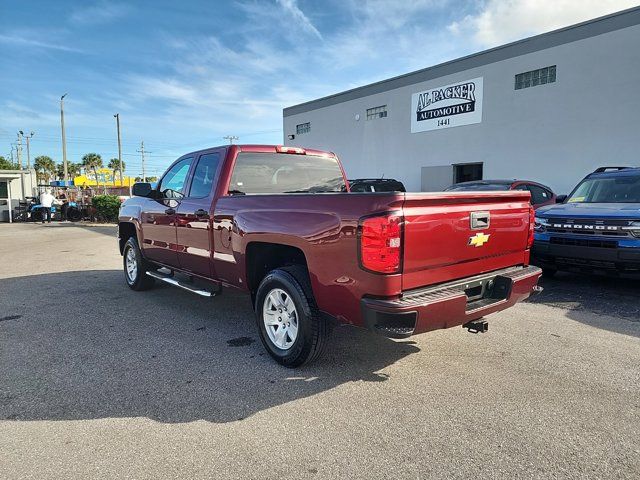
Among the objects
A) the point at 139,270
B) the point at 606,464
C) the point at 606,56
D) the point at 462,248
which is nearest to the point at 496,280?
the point at 462,248

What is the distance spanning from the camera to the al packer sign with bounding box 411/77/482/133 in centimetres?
1816

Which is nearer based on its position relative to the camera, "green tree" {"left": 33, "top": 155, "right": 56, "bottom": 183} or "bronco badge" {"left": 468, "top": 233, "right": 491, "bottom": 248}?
"bronco badge" {"left": 468, "top": 233, "right": 491, "bottom": 248}

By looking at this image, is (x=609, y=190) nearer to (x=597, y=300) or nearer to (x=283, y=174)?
(x=597, y=300)

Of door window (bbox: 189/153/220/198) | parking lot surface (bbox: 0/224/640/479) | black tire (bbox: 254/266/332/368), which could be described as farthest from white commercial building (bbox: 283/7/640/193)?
black tire (bbox: 254/266/332/368)

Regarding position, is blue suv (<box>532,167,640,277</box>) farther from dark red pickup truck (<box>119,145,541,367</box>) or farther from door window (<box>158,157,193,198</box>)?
door window (<box>158,157,193,198</box>)

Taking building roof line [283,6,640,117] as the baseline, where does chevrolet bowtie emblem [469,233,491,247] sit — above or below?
below

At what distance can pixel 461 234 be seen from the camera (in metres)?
3.40

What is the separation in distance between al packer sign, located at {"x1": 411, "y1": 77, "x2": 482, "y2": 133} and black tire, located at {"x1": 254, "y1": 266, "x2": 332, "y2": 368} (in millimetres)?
16541

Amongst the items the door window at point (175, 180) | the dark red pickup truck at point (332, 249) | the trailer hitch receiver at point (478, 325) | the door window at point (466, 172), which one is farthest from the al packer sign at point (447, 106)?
the trailer hitch receiver at point (478, 325)

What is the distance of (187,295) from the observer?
258 inches

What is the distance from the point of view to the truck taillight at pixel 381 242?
295 cm

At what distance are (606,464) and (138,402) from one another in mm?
2968

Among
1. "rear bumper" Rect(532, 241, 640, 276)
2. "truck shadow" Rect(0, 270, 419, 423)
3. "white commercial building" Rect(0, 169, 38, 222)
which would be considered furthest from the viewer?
"white commercial building" Rect(0, 169, 38, 222)

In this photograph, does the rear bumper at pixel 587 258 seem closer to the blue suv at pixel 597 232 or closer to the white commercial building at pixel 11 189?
the blue suv at pixel 597 232
